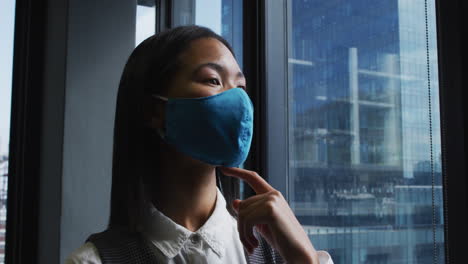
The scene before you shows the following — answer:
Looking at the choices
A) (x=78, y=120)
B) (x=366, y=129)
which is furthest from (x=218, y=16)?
(x=366, y=129)

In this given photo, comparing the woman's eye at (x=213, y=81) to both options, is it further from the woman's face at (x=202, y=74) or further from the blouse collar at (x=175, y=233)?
the blouse collar at (x=175, y=233)

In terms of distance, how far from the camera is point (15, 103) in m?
2.54

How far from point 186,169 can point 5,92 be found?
1867 mm

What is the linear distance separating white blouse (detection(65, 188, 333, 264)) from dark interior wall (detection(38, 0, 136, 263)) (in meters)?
1.25

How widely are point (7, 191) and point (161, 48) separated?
179 centimetres

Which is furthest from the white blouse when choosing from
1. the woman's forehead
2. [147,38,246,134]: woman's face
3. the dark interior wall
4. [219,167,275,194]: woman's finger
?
the dark interior wall

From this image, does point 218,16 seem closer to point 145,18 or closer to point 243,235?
point 145,18

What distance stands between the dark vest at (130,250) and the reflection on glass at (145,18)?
176 cm

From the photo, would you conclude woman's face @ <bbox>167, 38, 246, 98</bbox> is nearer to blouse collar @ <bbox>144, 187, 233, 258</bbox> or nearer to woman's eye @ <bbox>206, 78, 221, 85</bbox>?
woman's eye @ <bbox>206, 78, 221, 85</bbox>

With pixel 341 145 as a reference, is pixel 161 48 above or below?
above

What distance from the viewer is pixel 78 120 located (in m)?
2.24

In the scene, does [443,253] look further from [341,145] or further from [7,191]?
[7,191]

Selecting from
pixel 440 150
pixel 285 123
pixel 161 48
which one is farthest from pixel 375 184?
pixel 161 48

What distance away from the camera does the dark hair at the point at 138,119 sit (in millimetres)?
1070
